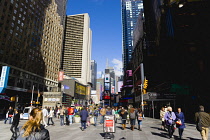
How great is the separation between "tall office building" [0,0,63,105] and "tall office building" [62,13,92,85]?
2498 inches

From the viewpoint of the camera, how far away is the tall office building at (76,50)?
149750 mm

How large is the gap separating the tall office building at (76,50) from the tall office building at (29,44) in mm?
63439

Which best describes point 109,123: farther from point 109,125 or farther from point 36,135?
point 36,135

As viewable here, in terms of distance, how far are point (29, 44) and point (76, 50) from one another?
9092 cm

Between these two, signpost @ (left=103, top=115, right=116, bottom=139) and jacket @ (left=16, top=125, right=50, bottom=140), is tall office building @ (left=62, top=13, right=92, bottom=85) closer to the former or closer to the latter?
signpost @ (left=103, top=115, right=116, bottom=139)

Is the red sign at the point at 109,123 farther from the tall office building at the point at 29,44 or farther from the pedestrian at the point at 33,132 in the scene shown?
the tall office building at the point at 29,44

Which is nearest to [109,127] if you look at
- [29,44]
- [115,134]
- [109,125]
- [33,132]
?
[109,125]

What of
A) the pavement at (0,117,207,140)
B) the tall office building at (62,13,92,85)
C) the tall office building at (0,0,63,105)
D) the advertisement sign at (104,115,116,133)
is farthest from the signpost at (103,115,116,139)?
the tall office building at (62,13,92,85)

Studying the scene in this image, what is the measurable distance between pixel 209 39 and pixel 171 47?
6.46 m

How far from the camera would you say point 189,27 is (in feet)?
81.1

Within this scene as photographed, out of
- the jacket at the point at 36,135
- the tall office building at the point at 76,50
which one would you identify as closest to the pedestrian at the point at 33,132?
the jacket at the point at 36,135

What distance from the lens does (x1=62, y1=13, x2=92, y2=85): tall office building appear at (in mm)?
149750

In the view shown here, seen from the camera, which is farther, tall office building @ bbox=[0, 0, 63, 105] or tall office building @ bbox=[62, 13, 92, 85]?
tall office building @ bbox=[62, 13, 92, 85]

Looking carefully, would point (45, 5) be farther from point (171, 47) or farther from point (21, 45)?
point (171, 47)
